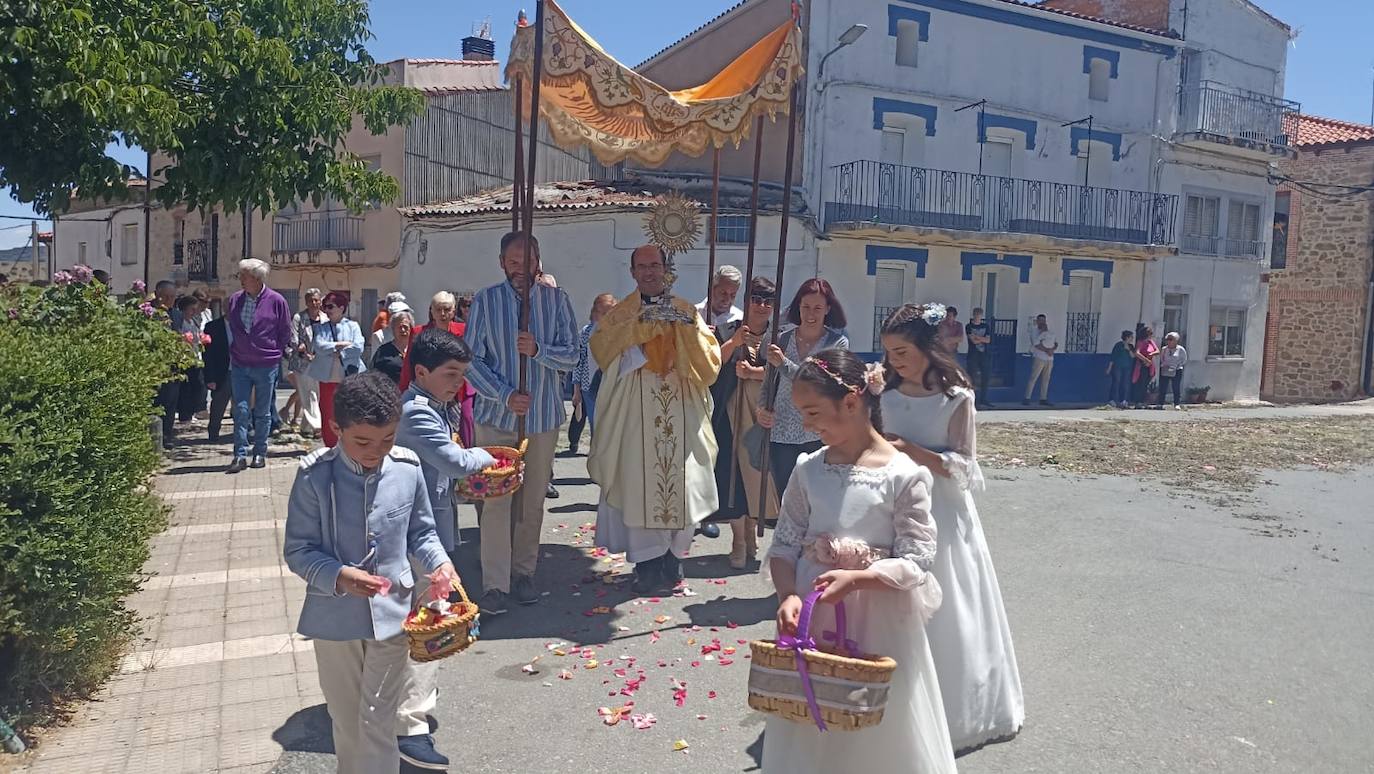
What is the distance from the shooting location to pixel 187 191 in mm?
9547

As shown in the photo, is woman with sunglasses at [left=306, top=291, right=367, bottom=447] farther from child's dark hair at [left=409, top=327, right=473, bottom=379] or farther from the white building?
the white building

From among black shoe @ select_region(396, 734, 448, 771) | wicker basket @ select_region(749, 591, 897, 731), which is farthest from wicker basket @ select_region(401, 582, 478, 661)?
wicker basket @ select_region(749, 591, 897, 731)

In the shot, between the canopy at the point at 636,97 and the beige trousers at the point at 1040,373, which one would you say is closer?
the canopy at the point at 636,97

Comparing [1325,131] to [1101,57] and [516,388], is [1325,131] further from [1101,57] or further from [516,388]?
[516,388]

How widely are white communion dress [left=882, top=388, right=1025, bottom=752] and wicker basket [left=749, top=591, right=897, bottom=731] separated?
1169mm

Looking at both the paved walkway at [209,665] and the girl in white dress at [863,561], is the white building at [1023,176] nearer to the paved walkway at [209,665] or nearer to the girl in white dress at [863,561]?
the paved walkway at [209,665]

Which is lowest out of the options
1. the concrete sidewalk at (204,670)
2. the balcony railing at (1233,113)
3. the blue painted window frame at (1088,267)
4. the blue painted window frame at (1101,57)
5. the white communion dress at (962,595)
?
the concrete sidewalk at (204,670)

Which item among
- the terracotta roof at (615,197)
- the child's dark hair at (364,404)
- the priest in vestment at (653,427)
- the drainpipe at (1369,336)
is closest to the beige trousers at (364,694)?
the child's dark hair at (364,404)

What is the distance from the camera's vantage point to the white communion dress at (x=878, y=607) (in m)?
2.99

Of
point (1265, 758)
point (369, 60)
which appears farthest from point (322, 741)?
point (369, 60)

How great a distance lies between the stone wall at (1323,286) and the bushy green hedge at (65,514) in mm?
29914

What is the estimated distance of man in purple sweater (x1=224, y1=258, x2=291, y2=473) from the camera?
29.1ft

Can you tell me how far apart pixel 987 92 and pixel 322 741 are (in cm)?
2170

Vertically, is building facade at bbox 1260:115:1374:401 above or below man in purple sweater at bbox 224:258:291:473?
above
